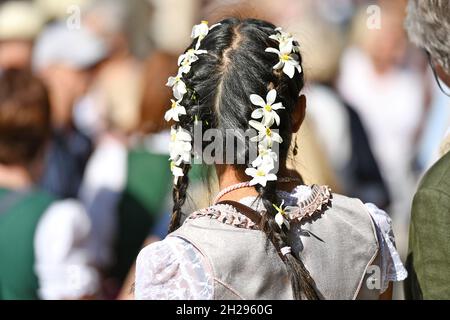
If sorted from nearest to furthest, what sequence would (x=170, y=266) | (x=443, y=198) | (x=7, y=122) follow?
1. (x=170, y=266)
2. (x=443, y=198)
3. (x=7, y=122)

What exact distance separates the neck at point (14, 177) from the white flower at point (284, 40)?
6.07ft

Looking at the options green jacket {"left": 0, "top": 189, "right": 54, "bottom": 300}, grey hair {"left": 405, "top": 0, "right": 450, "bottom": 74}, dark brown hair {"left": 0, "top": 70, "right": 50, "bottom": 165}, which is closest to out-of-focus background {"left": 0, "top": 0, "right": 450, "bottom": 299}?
dark brown hair {"left": 0, "top": 70, "right": 50, "bottom": 165}

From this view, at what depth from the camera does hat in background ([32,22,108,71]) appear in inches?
173

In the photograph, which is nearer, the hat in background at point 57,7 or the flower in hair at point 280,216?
the flower in hair at point 280,216

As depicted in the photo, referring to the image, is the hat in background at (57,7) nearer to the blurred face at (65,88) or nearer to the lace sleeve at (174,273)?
the blurred face at (65,88)

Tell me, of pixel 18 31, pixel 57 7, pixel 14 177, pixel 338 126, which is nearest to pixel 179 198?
pixel 14 177

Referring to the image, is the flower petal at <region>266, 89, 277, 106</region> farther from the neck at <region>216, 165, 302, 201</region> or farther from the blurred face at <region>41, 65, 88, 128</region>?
the blurred face at <region>41, 65, 88, 128</region>

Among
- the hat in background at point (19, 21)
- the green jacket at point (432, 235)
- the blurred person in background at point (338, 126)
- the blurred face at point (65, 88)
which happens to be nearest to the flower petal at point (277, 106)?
the green jacket at point (432, 235)

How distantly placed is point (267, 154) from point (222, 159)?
97 mm

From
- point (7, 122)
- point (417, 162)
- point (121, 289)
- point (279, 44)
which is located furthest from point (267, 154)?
point (417, 162)

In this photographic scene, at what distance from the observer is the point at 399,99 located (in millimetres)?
4562

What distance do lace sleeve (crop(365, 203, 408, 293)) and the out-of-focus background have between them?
2.39m

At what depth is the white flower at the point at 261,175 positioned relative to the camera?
1562 millimetres

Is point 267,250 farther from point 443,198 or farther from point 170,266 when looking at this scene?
point 443,198
